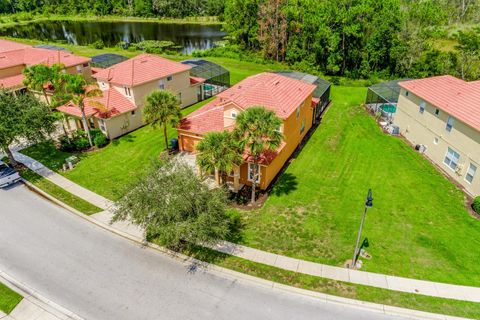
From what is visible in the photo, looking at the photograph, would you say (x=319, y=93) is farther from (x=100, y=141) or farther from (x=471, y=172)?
(x=100, y=141)

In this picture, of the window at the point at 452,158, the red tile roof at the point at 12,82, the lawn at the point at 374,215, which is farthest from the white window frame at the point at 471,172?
the red tile roof at the point at 12,82

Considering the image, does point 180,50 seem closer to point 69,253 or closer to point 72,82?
point 72,82

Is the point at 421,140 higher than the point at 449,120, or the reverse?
Answer: the point at 449,120

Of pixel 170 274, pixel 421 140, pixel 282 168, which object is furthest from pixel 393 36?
pixel 170 274

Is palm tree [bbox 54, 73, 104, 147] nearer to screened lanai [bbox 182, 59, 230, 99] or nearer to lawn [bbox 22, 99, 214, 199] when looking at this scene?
lawn [bbox 22, 99, 214, 199]

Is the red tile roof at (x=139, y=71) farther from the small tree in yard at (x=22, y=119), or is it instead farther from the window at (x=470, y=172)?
the window at (x=470, y=172)

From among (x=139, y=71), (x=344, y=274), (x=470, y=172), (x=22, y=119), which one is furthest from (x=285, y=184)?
(x=22, y=119)

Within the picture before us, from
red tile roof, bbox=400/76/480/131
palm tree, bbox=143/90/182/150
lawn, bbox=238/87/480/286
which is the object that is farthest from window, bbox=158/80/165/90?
red tile roof, bbox=400/76/480/131
